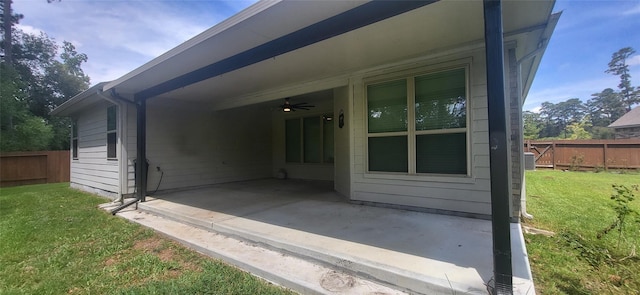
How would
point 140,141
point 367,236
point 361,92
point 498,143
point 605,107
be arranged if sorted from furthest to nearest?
1. point 605,107
2. point 140,141
3. point 361,92
4. point 367,236
5. point 498,143

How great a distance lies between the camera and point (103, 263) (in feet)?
9.64

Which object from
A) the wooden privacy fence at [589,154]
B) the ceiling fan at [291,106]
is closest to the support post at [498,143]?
the ceiling fan at [291,106]

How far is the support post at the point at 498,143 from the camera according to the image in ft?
6.31

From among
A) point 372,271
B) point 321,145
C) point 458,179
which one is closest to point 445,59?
point 458,179

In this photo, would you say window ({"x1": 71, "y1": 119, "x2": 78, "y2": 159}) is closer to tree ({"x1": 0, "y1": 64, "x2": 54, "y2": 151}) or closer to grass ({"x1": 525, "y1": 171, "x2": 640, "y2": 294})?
tree ({"x1": 0, "y1": 64, "x2": 54, "y2": 151})

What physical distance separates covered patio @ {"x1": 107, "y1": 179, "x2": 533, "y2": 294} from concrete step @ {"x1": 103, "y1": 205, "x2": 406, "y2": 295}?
0.06m

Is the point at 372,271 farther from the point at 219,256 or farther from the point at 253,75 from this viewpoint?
the point at 253,75

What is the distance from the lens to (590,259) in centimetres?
260

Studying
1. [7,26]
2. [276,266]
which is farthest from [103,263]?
[7,26]

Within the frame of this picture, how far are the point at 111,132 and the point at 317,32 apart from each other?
21.2 feet

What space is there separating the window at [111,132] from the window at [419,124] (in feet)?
20.1

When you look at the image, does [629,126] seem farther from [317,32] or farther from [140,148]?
[140,148]

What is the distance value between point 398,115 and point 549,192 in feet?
16.4

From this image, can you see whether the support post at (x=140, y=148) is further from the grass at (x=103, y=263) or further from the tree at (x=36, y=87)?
the tree at (x=36, y=87)
